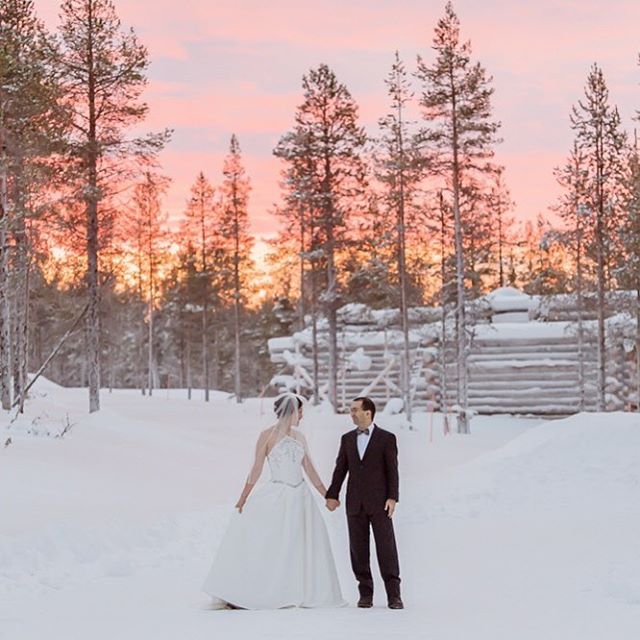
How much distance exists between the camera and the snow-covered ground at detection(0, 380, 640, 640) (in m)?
7.83

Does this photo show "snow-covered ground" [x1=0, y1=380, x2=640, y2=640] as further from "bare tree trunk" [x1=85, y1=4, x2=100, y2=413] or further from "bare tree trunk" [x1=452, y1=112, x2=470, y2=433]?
"bare tree trunk" [x1=452, y1=112, x2=470, y2=433]

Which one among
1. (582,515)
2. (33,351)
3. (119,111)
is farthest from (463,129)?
(33,351)

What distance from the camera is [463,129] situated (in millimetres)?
30016

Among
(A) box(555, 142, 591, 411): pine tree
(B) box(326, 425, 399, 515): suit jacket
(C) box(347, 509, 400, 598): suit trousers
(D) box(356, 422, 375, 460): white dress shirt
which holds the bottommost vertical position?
(C) box(347, 509, 400, 598): suit trousers

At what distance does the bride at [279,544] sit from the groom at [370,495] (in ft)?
0.89

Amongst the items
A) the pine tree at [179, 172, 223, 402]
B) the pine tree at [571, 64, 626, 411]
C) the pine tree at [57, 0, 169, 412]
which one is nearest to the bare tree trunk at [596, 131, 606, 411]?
the pine tree at [571, 64, 626, 411]

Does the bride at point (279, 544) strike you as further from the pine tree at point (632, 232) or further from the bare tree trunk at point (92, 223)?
the pine tree at point (632, 232)

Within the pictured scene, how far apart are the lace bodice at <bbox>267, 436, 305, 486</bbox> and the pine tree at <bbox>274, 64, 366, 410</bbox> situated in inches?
1027

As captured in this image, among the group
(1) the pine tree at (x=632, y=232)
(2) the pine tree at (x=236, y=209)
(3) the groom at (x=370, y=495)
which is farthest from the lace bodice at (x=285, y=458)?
(2) the pine tree at (x=236, y=209)

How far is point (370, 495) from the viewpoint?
8.62 metres

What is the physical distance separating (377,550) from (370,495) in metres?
0.51

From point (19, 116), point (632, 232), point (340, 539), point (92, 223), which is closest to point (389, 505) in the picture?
point (340, 539)

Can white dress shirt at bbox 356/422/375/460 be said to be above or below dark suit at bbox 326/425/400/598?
above

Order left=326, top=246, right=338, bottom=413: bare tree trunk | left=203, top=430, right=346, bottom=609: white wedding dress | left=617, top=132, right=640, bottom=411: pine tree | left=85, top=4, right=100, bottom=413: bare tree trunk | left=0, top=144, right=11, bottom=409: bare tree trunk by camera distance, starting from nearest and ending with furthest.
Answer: left=203, top=430, right=346, bottom=609: white wedding dress → left=0, top=144, right=11, bottom=409: bare tree trunk → left=85, top=4, right=100, bottom=413: bare tree trunk → left=617, top=132, right=640, bottom=411: pine tree → left=326, top=246, right=338, bottom=413: bare tree trunk
